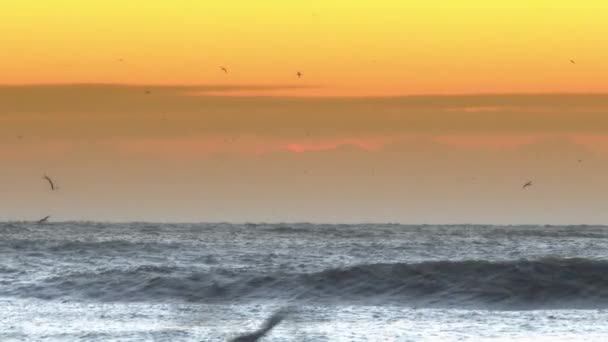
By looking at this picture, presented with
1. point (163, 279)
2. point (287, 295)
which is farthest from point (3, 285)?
point (287, 295)

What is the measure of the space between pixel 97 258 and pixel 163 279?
1353 cm

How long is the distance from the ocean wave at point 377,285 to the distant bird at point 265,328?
4281 millimetres

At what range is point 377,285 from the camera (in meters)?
36.4

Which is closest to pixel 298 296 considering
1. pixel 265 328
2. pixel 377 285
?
pixel 377 285

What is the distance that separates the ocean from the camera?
24.6 m

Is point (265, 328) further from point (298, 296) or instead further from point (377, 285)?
point (377, 285)

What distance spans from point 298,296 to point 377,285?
2.92m

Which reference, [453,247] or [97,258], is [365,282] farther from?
[453,247]

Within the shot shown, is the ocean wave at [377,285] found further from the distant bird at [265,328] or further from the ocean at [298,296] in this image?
the distant bird at [265,328]

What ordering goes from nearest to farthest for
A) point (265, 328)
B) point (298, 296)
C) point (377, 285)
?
point (265, 328) → point (298, 296) → point (377, 285)

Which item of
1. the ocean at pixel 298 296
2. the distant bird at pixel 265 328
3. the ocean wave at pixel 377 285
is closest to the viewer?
the distant bird at pixel 265 328

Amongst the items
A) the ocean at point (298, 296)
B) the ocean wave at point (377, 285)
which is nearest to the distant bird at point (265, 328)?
the ocean at point (298, 296)

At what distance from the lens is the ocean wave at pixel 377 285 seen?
110 ft

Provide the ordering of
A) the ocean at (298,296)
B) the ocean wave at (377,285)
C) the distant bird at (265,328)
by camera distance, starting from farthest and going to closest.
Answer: the ocean wave at (377,285)
the ocean at (298,296)
the distant bird at (265,328)
